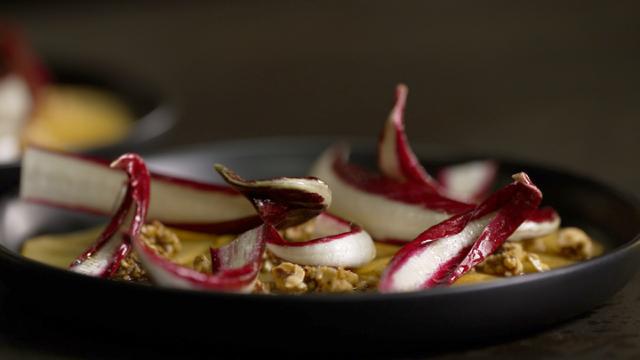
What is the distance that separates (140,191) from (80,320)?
210 mm

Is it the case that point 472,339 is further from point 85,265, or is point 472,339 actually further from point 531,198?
point 85,265

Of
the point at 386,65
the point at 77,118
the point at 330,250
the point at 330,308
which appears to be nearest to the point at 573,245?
the point at 330,250

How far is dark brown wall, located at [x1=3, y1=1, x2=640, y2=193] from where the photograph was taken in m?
3.02

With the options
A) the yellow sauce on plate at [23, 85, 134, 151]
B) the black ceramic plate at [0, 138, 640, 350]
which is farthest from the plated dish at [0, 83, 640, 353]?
the yellow sauce on plate at [23, 85, 134, 151]

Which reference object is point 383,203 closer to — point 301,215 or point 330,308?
point 301,215

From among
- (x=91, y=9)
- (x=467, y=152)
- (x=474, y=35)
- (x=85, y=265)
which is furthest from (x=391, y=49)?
(x=85, y=265)

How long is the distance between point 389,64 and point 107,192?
2.34 meters

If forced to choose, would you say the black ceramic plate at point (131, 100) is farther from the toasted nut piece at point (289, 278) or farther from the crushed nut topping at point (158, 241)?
the toasted nut piece at point (289, 278)

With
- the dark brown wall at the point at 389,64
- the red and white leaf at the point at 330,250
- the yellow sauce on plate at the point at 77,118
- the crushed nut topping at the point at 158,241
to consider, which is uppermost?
the red and white leaf at the point at 330,250

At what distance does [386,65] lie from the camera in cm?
391

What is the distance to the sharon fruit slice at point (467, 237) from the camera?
1325 mm

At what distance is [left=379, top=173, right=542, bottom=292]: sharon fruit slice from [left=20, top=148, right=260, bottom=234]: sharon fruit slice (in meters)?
0.31

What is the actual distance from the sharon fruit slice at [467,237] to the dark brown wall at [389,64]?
103cm

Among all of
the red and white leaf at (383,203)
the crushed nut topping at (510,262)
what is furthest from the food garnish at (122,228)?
the crushed nut topping at (510,262)
